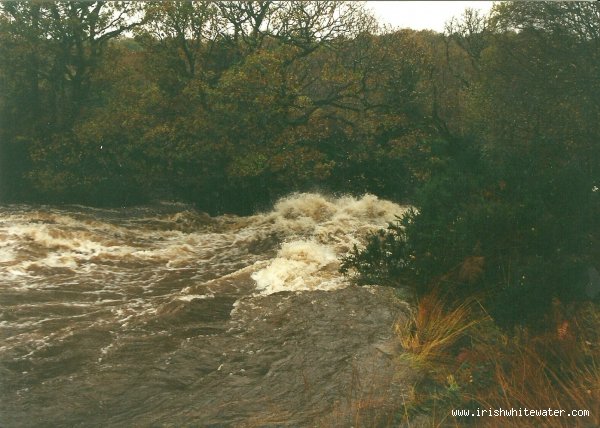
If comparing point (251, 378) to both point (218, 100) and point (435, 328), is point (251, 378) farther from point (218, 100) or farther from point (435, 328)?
point (218, 100)

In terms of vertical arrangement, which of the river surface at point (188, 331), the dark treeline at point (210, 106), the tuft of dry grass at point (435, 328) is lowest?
the river surface at point (188, 331)

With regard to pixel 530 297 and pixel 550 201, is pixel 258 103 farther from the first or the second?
pixel 530 297

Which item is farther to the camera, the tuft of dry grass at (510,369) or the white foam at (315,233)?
the white foam at (315,233)

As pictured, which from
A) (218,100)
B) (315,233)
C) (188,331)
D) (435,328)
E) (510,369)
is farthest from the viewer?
(218,100)

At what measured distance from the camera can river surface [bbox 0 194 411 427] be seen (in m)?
5.91

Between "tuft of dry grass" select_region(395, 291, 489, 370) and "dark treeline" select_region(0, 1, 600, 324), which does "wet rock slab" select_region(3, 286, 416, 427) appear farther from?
"dark treeline" select_region(0, 1, 600, 324)

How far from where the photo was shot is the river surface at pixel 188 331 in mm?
5914

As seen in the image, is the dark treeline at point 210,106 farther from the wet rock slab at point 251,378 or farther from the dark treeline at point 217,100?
the wet rock slab at point 251,378

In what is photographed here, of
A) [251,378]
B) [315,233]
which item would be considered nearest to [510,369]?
[251,378]

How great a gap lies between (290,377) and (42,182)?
14413 mm

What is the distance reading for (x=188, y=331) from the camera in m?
8.24

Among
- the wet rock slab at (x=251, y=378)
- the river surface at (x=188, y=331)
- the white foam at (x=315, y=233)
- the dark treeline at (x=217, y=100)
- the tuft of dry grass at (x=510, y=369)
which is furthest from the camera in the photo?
the dark treeline at (x=217, y=100)

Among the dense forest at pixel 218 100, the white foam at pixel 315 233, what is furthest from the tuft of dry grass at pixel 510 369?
the dense forest at pixel 218 100

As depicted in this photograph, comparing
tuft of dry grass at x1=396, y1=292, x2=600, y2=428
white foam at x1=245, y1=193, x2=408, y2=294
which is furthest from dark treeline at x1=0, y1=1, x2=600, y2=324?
tuft of dry grass at x1=396, y1=292, x2=600, y2=428
